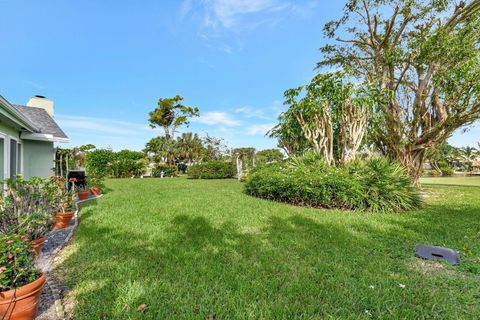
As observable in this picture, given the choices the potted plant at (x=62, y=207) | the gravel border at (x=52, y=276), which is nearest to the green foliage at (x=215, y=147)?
the potted plant at (x=62, y=207)

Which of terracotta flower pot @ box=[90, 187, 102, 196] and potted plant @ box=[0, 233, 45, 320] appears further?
terracotta flower pot @ box=[90, 187, 102, 196]

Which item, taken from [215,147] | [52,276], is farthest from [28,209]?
[215,147]

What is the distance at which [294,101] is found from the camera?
1038cm

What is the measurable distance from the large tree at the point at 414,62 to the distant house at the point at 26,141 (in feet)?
35.8

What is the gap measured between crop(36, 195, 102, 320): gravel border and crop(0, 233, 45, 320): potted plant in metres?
0.17

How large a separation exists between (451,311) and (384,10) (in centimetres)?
1309

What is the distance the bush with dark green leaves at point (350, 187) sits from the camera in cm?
680

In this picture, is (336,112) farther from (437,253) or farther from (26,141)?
(26,141)

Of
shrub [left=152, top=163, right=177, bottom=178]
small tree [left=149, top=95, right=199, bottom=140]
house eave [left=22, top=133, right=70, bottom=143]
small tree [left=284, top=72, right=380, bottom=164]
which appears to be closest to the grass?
house eave [left=22, top=133, right=70, bottom=143]

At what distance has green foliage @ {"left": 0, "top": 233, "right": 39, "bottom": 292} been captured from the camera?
1.89m

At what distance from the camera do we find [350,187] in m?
6.87

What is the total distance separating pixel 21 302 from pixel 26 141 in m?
8.09

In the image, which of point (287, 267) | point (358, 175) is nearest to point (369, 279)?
point (287, 267)

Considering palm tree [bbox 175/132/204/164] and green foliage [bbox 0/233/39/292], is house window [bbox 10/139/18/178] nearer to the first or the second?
green foliage [bbox 0/233/39/292]
